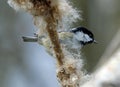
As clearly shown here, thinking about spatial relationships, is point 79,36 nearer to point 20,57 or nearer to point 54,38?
point 54,38

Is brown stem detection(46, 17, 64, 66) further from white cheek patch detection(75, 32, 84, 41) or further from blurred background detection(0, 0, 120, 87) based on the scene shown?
blurred background detection(0, 0, 120, 87)

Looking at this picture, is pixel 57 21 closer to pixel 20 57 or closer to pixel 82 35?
pixel 82 35

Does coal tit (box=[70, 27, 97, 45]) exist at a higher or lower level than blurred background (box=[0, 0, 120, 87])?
higher

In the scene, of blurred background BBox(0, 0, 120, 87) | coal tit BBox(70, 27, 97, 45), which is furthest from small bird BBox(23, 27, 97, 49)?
blurred background BBox(0, 0, 120, 87)

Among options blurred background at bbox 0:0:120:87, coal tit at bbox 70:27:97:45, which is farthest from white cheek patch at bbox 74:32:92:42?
blurred background at bbox 0:0:120:87

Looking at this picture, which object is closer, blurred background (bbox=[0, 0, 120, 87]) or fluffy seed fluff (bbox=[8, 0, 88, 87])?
fluffy seed fluff (bbox=[8, 0, 88, 87])

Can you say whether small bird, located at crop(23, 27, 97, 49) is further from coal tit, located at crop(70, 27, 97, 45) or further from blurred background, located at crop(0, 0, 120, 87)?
blurred background, located at crop(0, 0, 120, 87)

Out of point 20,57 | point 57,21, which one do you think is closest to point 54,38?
point 57,21

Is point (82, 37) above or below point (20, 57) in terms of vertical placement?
above

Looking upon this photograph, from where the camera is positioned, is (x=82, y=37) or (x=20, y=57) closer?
(x=82, y=37)

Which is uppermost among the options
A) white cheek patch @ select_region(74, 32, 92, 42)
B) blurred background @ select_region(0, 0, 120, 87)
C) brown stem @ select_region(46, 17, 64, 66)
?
brown stem @ select_region(46, 17, 64, 66)

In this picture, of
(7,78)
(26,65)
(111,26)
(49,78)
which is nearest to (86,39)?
(111,26)
